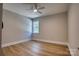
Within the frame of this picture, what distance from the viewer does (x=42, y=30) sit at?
1.39 m

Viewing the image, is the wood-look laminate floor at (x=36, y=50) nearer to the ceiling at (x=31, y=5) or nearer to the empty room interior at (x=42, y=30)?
the empty room interior at (x=42, y=30)

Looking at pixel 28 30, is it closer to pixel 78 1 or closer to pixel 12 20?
pixel 12 20

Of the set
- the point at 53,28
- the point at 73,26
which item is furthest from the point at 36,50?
the point at 73,26

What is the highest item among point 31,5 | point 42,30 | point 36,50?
point 31,5

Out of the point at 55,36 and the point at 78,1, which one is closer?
the point at 78,1

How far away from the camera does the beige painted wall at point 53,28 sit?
1.29m

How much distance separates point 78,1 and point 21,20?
908 mm

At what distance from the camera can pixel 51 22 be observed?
136 cm

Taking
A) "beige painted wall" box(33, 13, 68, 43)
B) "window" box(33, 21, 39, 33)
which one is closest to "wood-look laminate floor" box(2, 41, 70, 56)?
"beige painted wall" box(33, 13, 68, 43)

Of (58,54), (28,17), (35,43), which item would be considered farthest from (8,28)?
(58,54)

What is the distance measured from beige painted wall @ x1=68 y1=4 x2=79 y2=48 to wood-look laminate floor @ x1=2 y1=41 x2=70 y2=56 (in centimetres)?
15

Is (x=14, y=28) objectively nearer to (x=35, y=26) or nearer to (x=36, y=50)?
(x=35, y=26)

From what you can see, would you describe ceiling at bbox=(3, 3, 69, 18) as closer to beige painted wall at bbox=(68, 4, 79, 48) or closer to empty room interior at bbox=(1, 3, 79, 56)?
empty room interior at bbox=(1, 3, 79, 56)

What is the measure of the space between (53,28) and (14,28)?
0.61m
